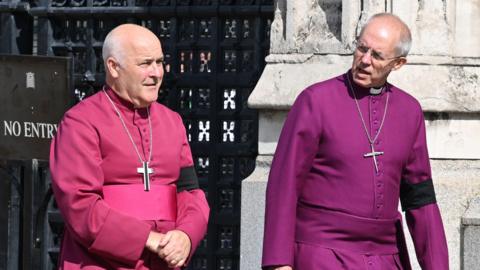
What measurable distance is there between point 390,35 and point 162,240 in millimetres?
1117

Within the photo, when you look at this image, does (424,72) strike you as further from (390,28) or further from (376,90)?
(390,28)

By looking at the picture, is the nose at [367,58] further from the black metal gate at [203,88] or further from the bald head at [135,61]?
the black metal gate at [203,88]

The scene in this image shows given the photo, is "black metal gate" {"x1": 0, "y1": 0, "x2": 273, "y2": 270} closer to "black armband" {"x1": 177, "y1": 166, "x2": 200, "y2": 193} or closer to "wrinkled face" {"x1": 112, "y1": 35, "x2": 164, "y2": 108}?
"black armband" {"x1": 177, "y1": 166, "x2": 200, "y2": 193}

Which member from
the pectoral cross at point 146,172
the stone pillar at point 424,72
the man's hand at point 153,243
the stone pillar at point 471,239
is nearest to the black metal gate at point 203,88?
the stone pillar at point 424,72

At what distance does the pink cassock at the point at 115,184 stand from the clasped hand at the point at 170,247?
39mm

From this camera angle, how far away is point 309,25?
8.23m

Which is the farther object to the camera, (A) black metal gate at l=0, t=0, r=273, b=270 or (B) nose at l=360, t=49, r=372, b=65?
(A) black metal gate at l=0, t=0, r=273, b=270

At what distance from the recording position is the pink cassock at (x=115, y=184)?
6199 millimetres

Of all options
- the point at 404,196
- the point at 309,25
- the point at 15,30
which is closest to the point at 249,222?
the point at 309,25

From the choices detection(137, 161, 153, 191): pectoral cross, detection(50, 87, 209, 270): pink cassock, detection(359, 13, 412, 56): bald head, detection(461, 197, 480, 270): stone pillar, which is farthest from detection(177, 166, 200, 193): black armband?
detection(461, 197, 480, 270): stone pillar

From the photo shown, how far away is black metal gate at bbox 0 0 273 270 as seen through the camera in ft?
31.4

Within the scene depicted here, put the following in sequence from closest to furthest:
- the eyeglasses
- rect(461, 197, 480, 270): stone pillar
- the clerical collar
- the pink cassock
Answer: the pink cassock, the eyeglasses, the clerical collar, rect(461, 197, 480, 270): stone pillar

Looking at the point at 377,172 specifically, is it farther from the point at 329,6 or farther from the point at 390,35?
the point at 329,6

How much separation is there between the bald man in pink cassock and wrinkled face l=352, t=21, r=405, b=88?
74 centimetres
